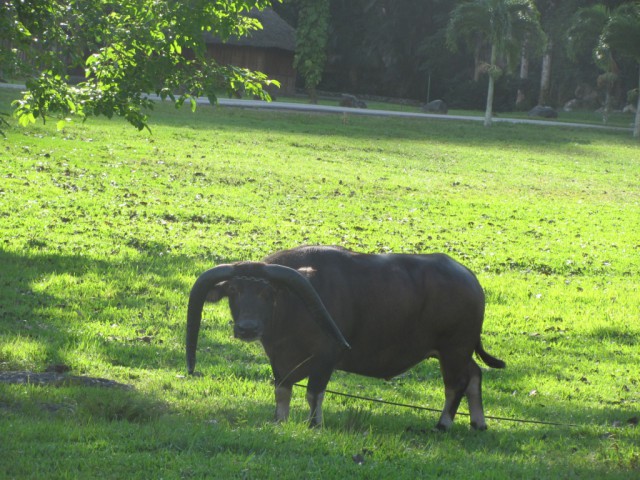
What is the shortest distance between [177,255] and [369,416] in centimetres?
795

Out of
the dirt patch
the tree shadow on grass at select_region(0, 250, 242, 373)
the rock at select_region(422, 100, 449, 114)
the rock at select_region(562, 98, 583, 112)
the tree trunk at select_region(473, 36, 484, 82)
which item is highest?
the tree trunk at select_region(473, 36, 484, 82)

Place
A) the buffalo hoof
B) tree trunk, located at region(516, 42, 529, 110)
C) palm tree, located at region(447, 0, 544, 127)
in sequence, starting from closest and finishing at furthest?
1. the buffalo hoof
2. palm tree, located at region(447, 0, 544, 127)
3. tree trunk, located at region(516, 42, 529, 110)

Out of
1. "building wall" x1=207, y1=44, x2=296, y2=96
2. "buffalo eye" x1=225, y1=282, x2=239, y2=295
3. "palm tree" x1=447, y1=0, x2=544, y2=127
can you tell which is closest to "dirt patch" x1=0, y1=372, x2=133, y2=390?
"buffalo eye" x1=225, y1=282, x2=239, y2=295

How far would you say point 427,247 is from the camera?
1820 cm

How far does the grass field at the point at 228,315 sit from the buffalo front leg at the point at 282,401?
8.6 inches

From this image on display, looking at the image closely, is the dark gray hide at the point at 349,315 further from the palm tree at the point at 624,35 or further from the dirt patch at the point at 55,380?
the palm tree at the point at 624,35

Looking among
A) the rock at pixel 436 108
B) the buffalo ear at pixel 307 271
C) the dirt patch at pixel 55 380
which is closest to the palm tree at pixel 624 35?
the rock at pixel 436 108

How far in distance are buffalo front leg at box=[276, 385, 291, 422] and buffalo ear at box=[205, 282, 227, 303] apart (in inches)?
35.7

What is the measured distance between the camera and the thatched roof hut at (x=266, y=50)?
64375mm

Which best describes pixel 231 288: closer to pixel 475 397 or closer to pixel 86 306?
pixel 475 397

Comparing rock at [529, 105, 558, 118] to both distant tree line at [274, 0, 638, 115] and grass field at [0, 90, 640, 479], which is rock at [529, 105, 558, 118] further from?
grass field at [0, 90, 640, 479]

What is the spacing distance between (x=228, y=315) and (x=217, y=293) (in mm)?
4975

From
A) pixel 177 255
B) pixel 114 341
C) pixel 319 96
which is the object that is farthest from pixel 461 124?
pixel 114 341

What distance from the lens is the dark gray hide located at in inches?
295
